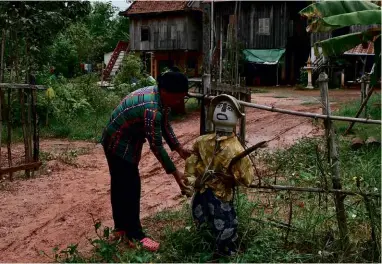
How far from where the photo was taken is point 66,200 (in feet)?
20.8

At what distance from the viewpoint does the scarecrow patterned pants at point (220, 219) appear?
3872 mm

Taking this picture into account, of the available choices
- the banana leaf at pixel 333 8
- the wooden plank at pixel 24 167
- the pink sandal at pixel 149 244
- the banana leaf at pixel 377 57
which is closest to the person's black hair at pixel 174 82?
the banana leaf at pixel 333 8

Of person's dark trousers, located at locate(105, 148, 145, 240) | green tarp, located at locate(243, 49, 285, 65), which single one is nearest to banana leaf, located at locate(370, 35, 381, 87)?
person's dark trousers, located at locate(105, 148, 145, 240)

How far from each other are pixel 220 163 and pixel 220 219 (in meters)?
0.42

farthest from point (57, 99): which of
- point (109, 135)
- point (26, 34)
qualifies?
point (109, 135)

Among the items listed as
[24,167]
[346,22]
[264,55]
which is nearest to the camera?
[346,22]

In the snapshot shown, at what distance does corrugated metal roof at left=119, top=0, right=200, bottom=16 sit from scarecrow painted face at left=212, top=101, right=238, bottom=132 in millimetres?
23766

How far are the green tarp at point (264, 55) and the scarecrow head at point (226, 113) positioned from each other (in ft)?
73.1

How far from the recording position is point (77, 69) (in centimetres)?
3228

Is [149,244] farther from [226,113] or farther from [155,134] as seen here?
[226,113]

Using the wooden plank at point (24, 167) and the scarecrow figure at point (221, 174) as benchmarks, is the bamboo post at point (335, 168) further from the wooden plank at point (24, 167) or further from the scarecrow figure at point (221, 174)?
the wooden plank at point (24, 167)

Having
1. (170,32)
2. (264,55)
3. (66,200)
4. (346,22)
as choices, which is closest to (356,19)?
(346,22)

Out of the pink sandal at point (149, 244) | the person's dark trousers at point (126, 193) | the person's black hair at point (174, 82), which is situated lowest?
the pink sandal at point (149, 244)

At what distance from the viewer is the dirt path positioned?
15.9 feet
